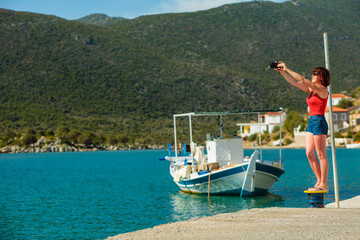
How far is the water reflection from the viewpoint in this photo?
18467mm

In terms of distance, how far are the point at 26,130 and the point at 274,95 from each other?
2455 inches

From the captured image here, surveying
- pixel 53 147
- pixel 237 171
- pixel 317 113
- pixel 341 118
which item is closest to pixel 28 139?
pixel 53 147

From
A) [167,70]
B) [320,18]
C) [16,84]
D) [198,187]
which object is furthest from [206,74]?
[198,187]

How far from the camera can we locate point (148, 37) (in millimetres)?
143750

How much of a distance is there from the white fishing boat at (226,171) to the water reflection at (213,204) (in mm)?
447

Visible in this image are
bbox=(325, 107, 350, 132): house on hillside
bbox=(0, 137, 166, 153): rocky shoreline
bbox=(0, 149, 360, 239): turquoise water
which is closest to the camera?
bbox=(0, 149, 360, 239): turquoise water

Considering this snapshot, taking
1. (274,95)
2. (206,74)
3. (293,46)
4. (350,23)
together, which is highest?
(350,23)

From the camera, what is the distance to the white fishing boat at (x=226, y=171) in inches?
838

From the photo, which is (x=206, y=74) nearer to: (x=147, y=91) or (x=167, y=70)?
(x=167, y=70)

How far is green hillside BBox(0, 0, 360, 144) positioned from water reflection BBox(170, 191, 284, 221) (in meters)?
83.9

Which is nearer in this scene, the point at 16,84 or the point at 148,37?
the point at 16,84

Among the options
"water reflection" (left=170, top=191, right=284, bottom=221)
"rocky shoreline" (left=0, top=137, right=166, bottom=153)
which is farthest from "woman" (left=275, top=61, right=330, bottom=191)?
"rocky shoreline" (left=0, top=137, right=166, bottom=153)

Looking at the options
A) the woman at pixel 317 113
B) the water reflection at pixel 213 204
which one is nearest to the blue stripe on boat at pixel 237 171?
the water reflection at pixel 213 204

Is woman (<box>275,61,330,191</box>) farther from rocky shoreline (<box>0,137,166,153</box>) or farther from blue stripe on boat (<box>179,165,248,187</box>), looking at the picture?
rocky shoreline (<box>0,137,166,153</box>)
